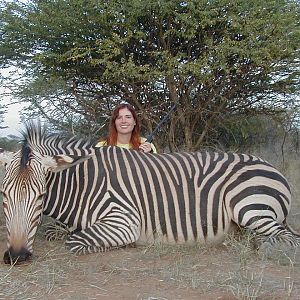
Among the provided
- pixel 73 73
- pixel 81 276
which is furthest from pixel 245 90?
pixel 81 276

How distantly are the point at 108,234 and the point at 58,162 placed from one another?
1.89ft

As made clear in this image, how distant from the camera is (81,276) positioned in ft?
8.98

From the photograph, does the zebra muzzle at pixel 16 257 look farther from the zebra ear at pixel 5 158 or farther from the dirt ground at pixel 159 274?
the zebra ear at pixel 5 158

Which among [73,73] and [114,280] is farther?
[73,73]

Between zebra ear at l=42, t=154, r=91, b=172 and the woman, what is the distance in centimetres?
117

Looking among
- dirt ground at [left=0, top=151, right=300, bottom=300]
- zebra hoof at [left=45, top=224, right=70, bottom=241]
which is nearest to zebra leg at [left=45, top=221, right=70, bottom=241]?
zebra hoof at [left=45, top=224, right=70, bottom=241]

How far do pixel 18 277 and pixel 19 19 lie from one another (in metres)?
7.75

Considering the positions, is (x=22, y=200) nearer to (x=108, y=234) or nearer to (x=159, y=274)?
(x=108, y=234)

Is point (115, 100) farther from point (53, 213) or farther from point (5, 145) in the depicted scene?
point (53, 213)

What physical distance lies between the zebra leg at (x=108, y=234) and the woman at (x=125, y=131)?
1214mm

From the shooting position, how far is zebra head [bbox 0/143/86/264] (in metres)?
2.82

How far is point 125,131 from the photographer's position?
14.9 ft

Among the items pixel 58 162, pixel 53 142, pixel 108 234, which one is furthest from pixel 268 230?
pixel 53 142

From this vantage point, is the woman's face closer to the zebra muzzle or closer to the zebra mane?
the zebra mane
